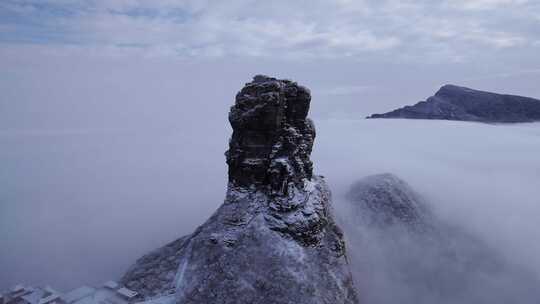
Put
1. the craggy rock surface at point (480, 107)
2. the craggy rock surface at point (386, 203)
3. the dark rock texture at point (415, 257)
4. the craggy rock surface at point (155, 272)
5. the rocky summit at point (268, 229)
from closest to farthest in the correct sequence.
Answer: the rocky summit at point (268, 229) → the craggy rock surface at point (155, 272) → the dark rock texture at point (415, 257) → the craggy rock surface at point (386, 203) → the craggy rock surface at point (480, 107)

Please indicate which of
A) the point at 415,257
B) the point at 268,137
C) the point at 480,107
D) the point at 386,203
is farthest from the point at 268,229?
the point at 480,107

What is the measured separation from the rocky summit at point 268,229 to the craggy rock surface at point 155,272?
0.81 feet

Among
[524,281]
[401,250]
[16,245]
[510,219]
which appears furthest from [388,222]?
[16,245]

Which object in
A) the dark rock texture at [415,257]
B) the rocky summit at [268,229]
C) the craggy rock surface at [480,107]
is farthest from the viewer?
the craggy rock surface at [480,107]

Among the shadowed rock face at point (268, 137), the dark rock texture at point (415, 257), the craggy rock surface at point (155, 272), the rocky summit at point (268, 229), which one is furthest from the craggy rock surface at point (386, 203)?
the craggy rock surface at point (155, 272)

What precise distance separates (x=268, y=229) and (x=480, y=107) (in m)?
193

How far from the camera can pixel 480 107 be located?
18412 centimetres

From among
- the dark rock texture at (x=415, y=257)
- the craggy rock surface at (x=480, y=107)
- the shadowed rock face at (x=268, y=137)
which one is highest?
the craggy rock surface at (x=480, y=107)

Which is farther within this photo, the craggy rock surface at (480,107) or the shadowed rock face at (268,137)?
the craggy rock surface at (480,107)

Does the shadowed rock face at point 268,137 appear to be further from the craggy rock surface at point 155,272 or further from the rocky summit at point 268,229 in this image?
the craggy rock surface at point 155,272

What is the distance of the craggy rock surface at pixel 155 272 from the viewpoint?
4056cm

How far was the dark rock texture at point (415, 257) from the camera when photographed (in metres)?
49.2

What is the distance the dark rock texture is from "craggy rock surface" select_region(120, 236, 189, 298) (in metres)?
24.5

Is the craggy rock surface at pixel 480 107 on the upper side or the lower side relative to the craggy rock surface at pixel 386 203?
upper
